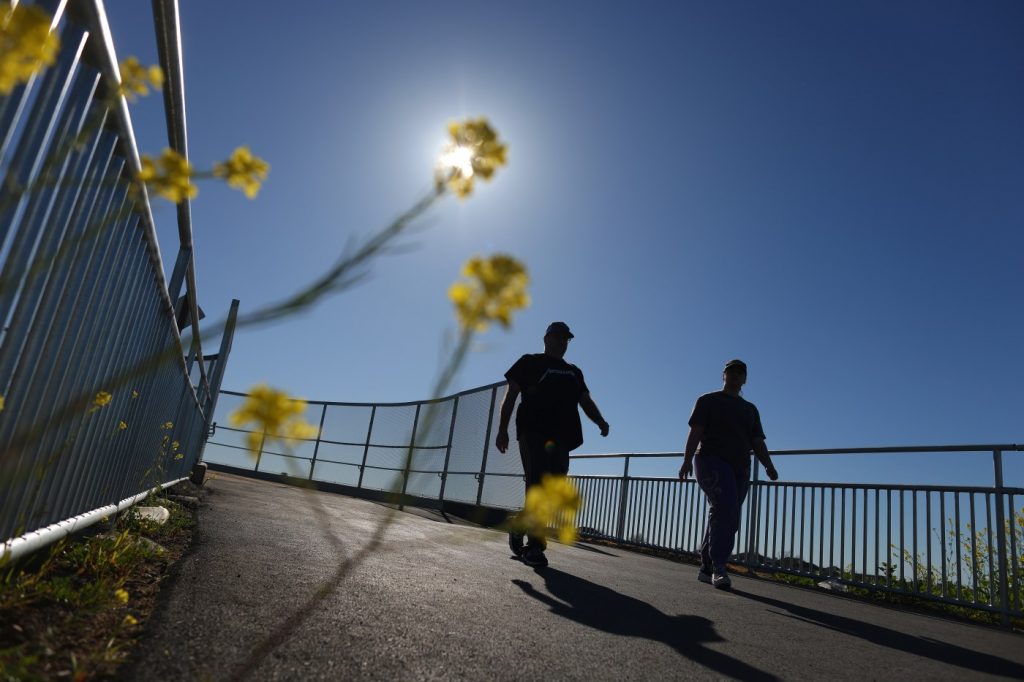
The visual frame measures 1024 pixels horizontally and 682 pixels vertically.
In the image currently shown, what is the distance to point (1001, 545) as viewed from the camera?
491 cm

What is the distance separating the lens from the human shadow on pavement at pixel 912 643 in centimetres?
293

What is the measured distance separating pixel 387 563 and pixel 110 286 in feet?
6.40

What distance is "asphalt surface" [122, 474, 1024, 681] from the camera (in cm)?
173

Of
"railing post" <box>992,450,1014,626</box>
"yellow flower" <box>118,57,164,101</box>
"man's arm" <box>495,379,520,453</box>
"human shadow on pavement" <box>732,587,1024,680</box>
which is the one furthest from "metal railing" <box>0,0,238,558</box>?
"railing post" <box>992,450,1014,626</box>

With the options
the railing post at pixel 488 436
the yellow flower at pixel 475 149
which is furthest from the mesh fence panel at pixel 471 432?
the yellow flower at pixel 475 149

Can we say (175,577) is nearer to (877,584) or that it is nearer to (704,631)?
(704,631)

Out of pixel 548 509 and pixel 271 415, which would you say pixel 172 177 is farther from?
pixel 548 509

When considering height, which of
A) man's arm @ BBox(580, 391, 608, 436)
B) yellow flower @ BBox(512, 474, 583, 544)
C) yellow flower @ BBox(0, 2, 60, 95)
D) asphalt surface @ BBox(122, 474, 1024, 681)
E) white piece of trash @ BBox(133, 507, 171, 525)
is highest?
man's arm @ BBox(580, 391, 608, 436)

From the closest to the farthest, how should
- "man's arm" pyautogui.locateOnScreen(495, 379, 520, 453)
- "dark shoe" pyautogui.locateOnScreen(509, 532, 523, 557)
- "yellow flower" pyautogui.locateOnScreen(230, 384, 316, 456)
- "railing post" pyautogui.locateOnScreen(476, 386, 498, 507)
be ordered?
"yellow flower" pyautogui.locateOnScreen(230, 384, 316, 456) < "man's arm" pyautogui.locateOnScreen(495, 379, 520, 453) < "dark shoe" pyautogui.locateOnScreen(509, 532, 523, 557) < "railing post" pyautogui.locateOnScreen(476, 386, 498, 507)

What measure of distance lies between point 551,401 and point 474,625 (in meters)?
2.29

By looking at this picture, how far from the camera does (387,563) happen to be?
341 centimetres

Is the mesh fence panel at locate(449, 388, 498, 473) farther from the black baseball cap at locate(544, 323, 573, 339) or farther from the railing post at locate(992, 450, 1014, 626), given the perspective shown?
the railing post at locate(992, 450, 1014, 626)

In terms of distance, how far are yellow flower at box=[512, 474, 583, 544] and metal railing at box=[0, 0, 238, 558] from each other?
22.9 inches

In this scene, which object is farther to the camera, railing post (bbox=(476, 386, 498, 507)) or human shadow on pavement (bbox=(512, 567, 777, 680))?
railing post (bbox=(476, 386, 498, 507))
